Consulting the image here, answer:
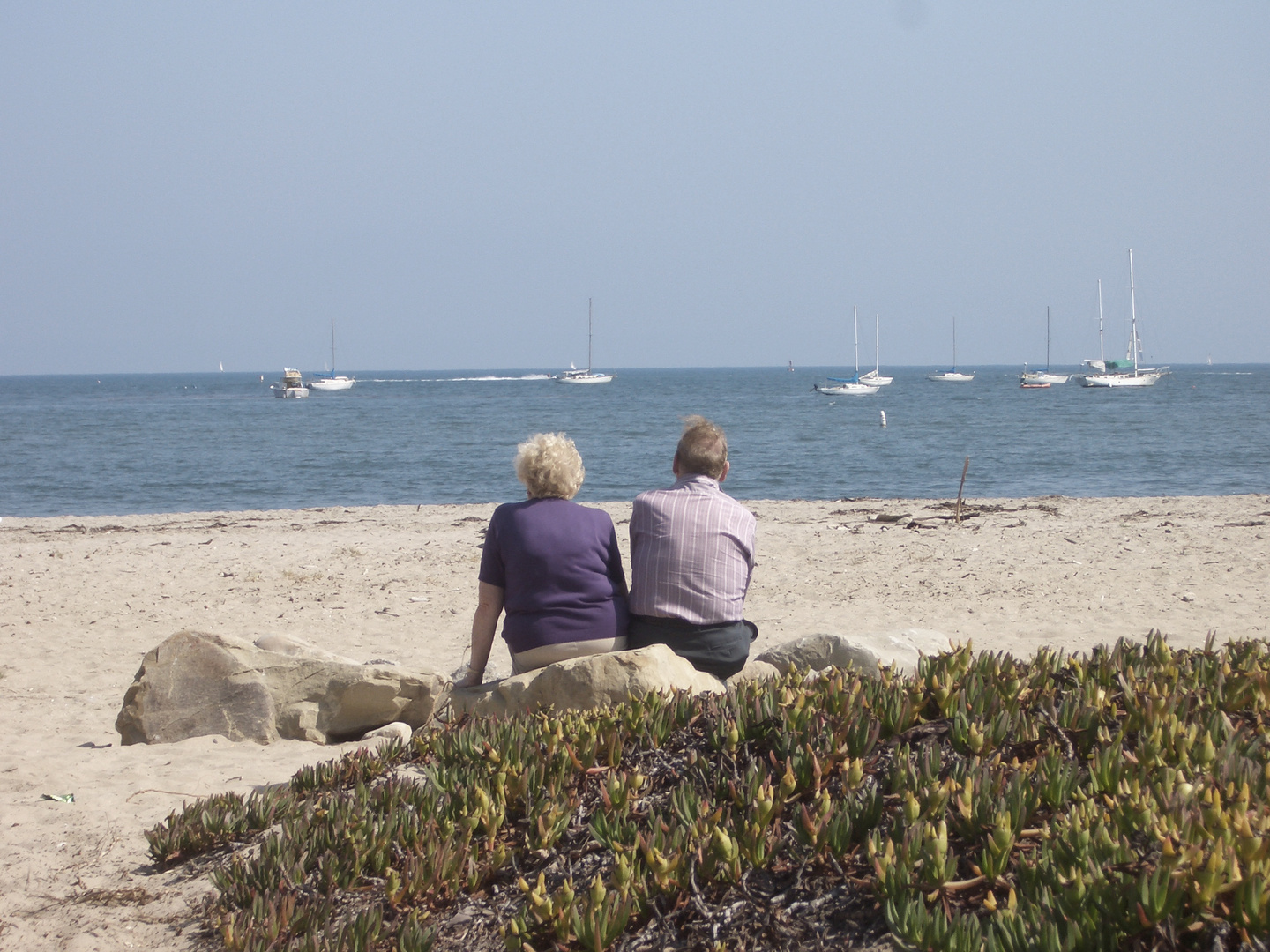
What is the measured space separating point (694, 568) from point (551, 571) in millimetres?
630

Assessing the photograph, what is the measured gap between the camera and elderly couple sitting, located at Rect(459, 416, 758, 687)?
4.38 m

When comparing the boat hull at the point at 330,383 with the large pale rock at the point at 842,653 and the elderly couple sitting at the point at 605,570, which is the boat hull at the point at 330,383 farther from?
the elderly couple sitting at the point at 605,570

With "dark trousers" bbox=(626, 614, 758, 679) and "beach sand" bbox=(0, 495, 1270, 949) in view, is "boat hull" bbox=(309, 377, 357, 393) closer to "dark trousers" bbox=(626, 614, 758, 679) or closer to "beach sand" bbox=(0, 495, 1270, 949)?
"beach sand" bbox=(0, 495, 1270, 949)

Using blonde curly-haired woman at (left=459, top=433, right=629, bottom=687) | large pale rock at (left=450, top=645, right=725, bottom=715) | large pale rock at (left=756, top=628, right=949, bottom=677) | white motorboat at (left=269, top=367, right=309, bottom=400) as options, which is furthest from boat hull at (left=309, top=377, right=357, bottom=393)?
large pale rock at (left=450, top=645, right=725, bottom=715)

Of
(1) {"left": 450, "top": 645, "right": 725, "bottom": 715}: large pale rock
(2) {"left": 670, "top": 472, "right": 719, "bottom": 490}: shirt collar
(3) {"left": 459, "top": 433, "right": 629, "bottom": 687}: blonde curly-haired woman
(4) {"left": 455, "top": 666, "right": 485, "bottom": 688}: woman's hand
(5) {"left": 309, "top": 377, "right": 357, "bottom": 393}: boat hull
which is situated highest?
(5) {"left": 309, "top": 377, "right": 357, "bottom": 393}: boat hull

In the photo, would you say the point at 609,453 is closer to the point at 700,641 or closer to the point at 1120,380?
the point at 700,641

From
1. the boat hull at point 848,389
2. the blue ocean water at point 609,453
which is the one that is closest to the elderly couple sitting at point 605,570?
the blue ocean water at point 609,453

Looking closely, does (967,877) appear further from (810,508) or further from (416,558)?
(810,508)

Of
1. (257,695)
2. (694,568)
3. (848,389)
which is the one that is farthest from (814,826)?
(848,389)

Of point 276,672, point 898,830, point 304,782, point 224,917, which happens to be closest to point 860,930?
point 898,830

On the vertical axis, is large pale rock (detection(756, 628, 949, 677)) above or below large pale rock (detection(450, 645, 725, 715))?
below

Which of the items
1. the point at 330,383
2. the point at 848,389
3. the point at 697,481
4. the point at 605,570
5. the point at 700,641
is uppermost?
the point at 330,383

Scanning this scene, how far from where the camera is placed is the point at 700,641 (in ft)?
14.6

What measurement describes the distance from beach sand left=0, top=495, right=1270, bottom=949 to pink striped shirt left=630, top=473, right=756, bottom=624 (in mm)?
1840
